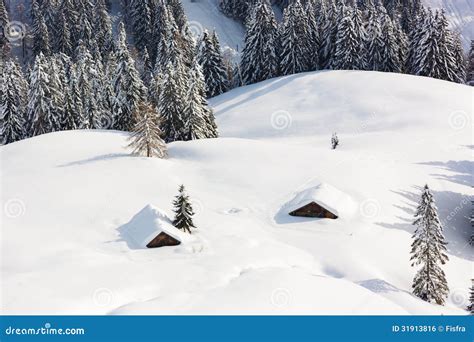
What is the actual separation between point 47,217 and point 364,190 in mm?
22451

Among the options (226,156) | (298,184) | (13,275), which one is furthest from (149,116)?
(13,275)

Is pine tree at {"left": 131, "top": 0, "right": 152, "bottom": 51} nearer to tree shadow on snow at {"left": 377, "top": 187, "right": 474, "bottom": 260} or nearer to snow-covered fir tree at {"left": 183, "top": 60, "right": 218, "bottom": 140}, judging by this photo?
snow-covered fir tree at {"left": 183, "top": 60, "right": 218, "bottom": 140}

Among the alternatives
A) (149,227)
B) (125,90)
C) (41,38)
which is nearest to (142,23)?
(41,38)

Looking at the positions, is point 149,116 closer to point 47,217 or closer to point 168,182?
point 168,182

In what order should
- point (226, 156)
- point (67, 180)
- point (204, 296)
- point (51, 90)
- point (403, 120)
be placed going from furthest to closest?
point (51, 90)
point (403, 120)
point (226, 156)
point (67, 180)
point (204, 296)

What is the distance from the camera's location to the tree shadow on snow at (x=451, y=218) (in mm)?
34594

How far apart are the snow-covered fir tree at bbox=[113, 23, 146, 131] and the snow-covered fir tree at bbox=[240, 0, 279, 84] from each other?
25.8m

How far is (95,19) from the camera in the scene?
9956 centimetres

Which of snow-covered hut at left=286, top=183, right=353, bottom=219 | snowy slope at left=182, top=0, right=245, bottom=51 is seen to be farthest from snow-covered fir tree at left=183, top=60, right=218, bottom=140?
snowy slope at left=182, top=0, right=245, bottom=51

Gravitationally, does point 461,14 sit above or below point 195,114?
above

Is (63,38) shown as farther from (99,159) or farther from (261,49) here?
(99,159)

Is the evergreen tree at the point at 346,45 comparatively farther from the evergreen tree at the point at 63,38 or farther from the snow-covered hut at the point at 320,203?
the evergreen tree at the point at 63,38

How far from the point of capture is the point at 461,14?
132m

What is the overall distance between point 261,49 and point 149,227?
179ft
